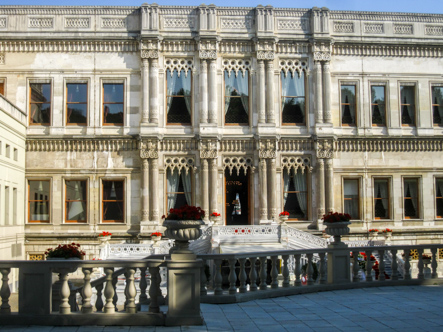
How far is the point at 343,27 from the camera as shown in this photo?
1088 inches

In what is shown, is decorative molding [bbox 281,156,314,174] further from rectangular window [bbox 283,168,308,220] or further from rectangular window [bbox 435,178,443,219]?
rectangular window [bbox 435,178,443,219]

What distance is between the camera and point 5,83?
1038 inches

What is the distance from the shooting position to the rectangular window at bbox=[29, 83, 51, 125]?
86.9 feet

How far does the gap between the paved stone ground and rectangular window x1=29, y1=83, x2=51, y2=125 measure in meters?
18.2

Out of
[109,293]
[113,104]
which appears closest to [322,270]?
[109,293]

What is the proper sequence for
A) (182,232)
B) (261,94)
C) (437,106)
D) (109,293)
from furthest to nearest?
(437,106)
(261,94)
(182,232)
(109,293)

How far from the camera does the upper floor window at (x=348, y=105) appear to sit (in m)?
27.8

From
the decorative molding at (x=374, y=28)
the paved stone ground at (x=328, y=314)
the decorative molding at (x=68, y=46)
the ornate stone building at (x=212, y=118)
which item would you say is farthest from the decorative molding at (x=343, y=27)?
the paved stone ground at (x=328, y=314)

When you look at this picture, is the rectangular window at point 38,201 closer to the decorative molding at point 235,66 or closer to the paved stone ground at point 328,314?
the decorative molding at point 235,66

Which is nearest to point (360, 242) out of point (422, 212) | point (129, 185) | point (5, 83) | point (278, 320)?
point (422, 212)

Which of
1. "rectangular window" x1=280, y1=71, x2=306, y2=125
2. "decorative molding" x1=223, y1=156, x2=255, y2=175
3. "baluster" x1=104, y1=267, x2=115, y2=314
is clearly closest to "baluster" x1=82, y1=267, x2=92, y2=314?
"baluster" x1=104, y1=267, x2=115, y2=314

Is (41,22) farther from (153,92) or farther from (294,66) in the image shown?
(294,66)

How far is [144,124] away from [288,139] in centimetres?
688

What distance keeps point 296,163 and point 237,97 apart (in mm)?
4295
